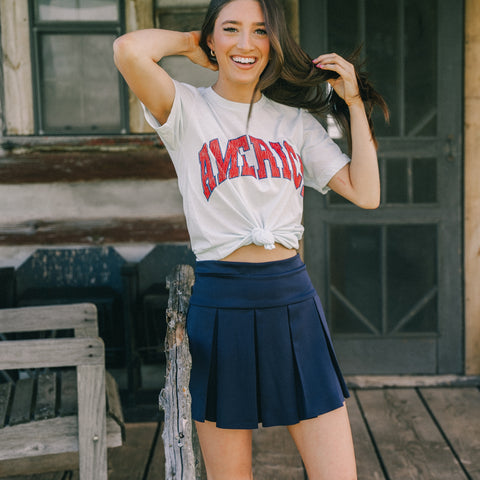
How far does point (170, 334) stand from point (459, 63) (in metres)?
2.92

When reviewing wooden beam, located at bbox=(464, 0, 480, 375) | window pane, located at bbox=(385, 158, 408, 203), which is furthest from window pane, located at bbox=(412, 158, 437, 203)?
wooden beam, located at bbox=(464, 0, 480, 375)

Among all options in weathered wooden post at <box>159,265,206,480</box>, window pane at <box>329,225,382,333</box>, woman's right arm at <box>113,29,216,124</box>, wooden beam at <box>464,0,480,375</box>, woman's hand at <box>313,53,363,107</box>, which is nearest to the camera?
weathered wooden post at <box>159,265,206,480</box>

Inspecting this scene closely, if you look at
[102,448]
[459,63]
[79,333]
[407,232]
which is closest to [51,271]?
[79,333]

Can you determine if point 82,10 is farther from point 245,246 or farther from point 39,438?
point 39,438

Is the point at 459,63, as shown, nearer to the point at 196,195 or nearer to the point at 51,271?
the point at 196,195

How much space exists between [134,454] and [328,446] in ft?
5.36

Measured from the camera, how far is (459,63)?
376 centimetres

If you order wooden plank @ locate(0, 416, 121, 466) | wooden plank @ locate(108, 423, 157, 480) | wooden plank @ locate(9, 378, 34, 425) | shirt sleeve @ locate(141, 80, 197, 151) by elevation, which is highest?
shirt sleeve @ locate(141, 80, 197, 151)

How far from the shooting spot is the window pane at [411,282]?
3.89 meters

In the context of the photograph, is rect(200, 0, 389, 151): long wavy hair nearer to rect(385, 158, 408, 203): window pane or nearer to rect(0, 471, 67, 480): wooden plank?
rect(385, 158, 408, 203): window pane

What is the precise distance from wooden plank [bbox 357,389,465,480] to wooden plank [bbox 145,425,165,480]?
114cm

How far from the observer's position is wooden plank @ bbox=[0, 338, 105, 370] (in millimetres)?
2375

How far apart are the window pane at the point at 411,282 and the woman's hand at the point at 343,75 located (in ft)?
6.73

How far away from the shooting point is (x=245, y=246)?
1.88 metres
